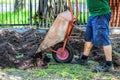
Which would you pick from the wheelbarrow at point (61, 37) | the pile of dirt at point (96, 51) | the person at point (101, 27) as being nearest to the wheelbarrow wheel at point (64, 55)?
the wheelbarrow at point (61, 37)

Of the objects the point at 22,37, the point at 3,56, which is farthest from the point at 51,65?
the point at 22,37

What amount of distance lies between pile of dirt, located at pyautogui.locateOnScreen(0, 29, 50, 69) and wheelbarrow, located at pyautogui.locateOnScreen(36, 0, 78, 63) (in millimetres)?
244

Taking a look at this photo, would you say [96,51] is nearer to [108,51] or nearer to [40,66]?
[108,51]

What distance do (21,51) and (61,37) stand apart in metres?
1.32

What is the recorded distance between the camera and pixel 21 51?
29.6 ft

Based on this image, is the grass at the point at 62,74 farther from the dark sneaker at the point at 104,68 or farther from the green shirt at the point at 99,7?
the green shirt at the point at 99,7

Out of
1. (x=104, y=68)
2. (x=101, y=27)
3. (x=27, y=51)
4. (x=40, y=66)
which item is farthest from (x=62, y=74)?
(x=27, y=51)

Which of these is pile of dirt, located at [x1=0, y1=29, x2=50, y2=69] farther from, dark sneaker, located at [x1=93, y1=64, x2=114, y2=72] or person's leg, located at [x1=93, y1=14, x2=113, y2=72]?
person's leg, located at [x1=93, y1=14, x2=113, y2=72]

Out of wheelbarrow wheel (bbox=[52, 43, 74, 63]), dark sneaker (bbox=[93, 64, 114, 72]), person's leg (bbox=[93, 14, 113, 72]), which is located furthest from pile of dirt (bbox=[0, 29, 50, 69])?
person's leg (bbox=[93, 14, 113, 72])

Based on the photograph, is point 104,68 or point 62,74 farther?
point 104,68

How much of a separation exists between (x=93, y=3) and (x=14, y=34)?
3297mm

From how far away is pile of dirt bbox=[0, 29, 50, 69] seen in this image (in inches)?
312

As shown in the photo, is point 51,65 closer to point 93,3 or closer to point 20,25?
point 93,3

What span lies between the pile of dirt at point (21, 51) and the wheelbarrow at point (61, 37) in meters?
0.24
